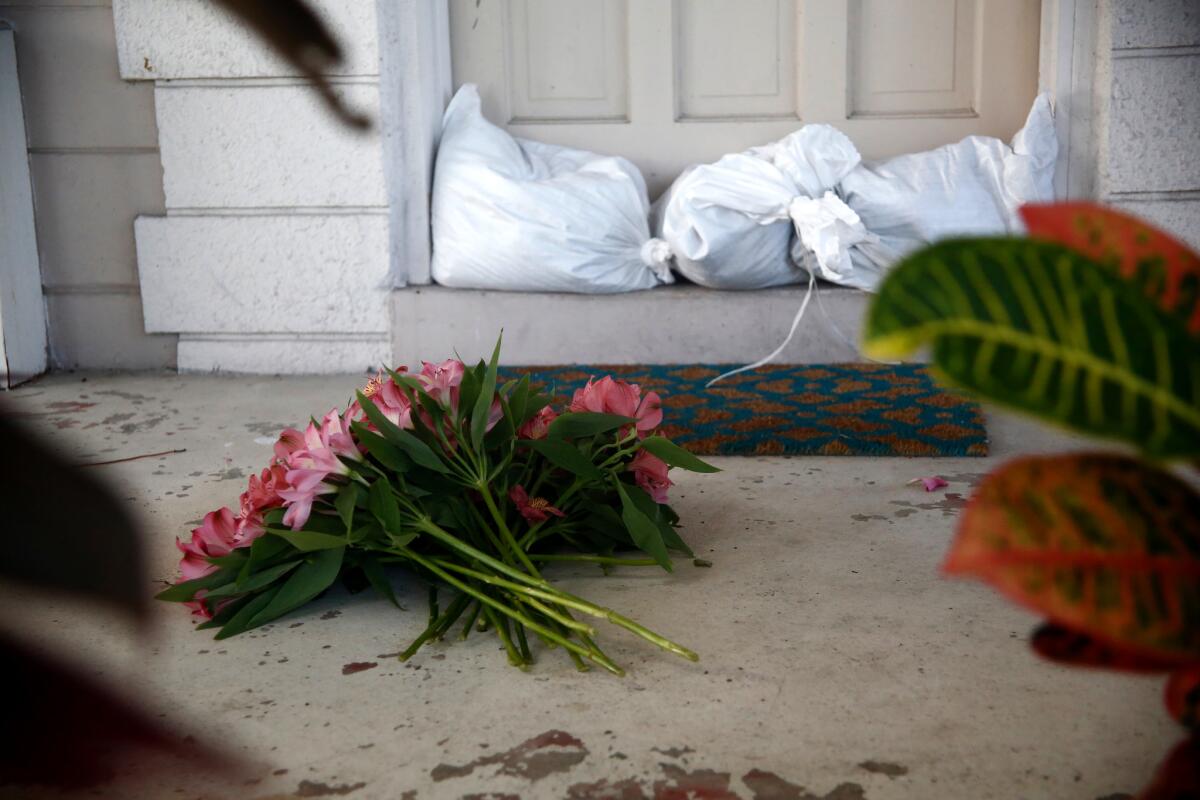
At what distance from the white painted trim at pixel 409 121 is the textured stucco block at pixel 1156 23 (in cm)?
181

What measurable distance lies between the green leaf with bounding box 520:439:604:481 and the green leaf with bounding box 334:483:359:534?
0.22 metres

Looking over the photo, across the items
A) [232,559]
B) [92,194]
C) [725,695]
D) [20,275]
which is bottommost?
[725,695]

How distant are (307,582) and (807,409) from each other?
1.40 metres

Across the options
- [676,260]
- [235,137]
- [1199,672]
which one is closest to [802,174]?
[676,260]

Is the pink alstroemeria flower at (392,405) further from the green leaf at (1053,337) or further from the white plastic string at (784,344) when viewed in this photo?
the white plastic string at (784,344)

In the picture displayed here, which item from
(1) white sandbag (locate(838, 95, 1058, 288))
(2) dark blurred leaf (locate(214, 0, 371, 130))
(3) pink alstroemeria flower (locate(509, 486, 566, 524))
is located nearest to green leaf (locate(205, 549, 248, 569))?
(3) pink alstroemeria flower (locate(509, 486, 566, 524))

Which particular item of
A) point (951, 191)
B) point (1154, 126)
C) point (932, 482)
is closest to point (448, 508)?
point (932, 482)

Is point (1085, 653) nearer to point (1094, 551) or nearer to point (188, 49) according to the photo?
point (1094, 551)

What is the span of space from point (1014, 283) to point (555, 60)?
3203mm

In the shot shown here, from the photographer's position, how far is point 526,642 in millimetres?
1336

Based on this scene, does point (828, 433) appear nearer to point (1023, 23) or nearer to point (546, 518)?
point (546, 518)

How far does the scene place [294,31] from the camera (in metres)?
0.23

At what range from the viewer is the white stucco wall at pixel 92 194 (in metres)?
3.12

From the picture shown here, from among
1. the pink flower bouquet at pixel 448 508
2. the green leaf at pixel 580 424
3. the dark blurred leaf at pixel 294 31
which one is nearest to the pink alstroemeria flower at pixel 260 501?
the pink flower bouquet at pixel 448 508
